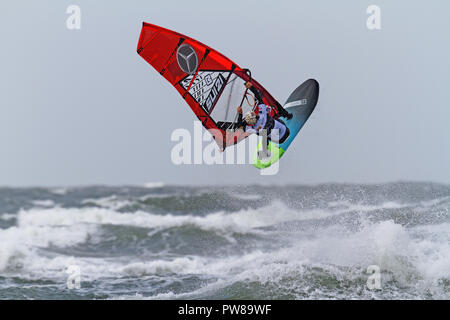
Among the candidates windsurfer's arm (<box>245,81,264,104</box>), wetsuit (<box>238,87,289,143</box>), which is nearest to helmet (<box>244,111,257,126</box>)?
wetsuit (<box>238,87,289,143</box>)

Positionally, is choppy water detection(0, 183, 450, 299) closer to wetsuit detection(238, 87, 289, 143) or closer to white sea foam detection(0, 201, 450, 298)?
white sea foam detection(0, 201, 450, 298)

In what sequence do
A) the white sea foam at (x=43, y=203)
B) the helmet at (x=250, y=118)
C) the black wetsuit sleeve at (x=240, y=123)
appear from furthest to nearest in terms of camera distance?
the white sea foam at (x=43, y=203)
the black wetsuit sleeve at (x=240, y=123)
the helmet at (x=250, y=118)

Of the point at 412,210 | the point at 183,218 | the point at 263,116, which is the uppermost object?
the point at 263,116

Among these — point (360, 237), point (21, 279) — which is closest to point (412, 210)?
point (360, 237)

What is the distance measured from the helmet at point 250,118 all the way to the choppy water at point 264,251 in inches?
61.5

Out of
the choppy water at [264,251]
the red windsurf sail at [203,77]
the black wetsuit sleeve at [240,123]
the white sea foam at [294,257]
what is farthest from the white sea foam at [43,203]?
the black wetsuit sleeve at [240,123]

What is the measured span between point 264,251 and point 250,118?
4120 millimetres

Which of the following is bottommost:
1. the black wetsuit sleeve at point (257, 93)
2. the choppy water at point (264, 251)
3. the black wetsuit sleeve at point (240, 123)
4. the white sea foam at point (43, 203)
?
the white sea foam at point (43, 203)

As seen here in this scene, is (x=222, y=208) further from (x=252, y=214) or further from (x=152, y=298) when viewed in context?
(x=152, y=298)

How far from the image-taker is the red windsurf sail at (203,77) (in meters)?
7.04

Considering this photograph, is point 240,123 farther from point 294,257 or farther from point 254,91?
point 294,257

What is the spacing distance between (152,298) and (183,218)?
8.07 meters

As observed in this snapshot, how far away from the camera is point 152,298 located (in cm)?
699

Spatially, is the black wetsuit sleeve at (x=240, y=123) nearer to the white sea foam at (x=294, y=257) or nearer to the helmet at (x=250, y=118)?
the helmet at (x=250, y=118)
